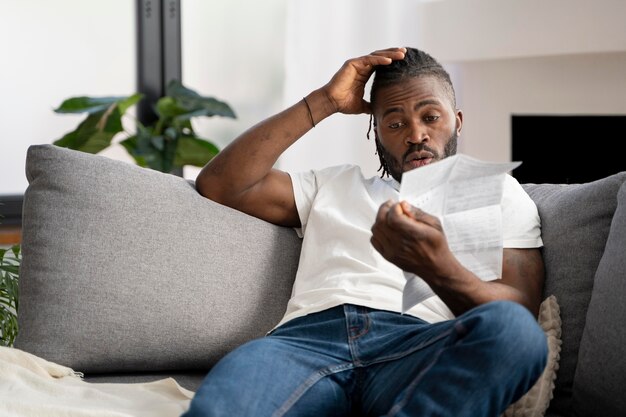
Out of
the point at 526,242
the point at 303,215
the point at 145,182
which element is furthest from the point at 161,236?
the point at 526,242

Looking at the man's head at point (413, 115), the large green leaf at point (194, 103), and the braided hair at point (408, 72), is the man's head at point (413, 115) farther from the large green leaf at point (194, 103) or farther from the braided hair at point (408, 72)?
the large green leaf at point (194, 103)

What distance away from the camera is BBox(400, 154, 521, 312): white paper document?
1.57 meters

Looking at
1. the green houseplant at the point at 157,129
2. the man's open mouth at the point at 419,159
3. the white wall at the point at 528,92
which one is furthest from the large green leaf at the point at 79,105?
the man's open mouth at the point at 419,159

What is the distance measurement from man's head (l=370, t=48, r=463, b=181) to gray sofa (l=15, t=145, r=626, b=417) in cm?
27

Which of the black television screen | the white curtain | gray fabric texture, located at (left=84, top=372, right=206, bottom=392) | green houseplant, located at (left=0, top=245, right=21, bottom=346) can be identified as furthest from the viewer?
the white curtain

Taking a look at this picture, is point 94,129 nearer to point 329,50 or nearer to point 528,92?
point 329,50

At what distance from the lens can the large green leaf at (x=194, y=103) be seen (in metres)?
3.95

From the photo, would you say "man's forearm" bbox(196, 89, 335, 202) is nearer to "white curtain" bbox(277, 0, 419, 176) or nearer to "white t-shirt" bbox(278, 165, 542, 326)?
"white t-shirt" bbox(278, 165, 542, 326)

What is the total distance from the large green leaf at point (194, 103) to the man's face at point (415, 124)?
193cm

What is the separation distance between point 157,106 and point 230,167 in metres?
2.00

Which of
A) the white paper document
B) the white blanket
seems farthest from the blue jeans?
the white blanket

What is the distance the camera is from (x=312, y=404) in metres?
1.60

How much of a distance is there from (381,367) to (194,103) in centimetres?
249

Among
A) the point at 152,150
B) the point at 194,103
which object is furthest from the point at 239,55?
the point at 152,150
